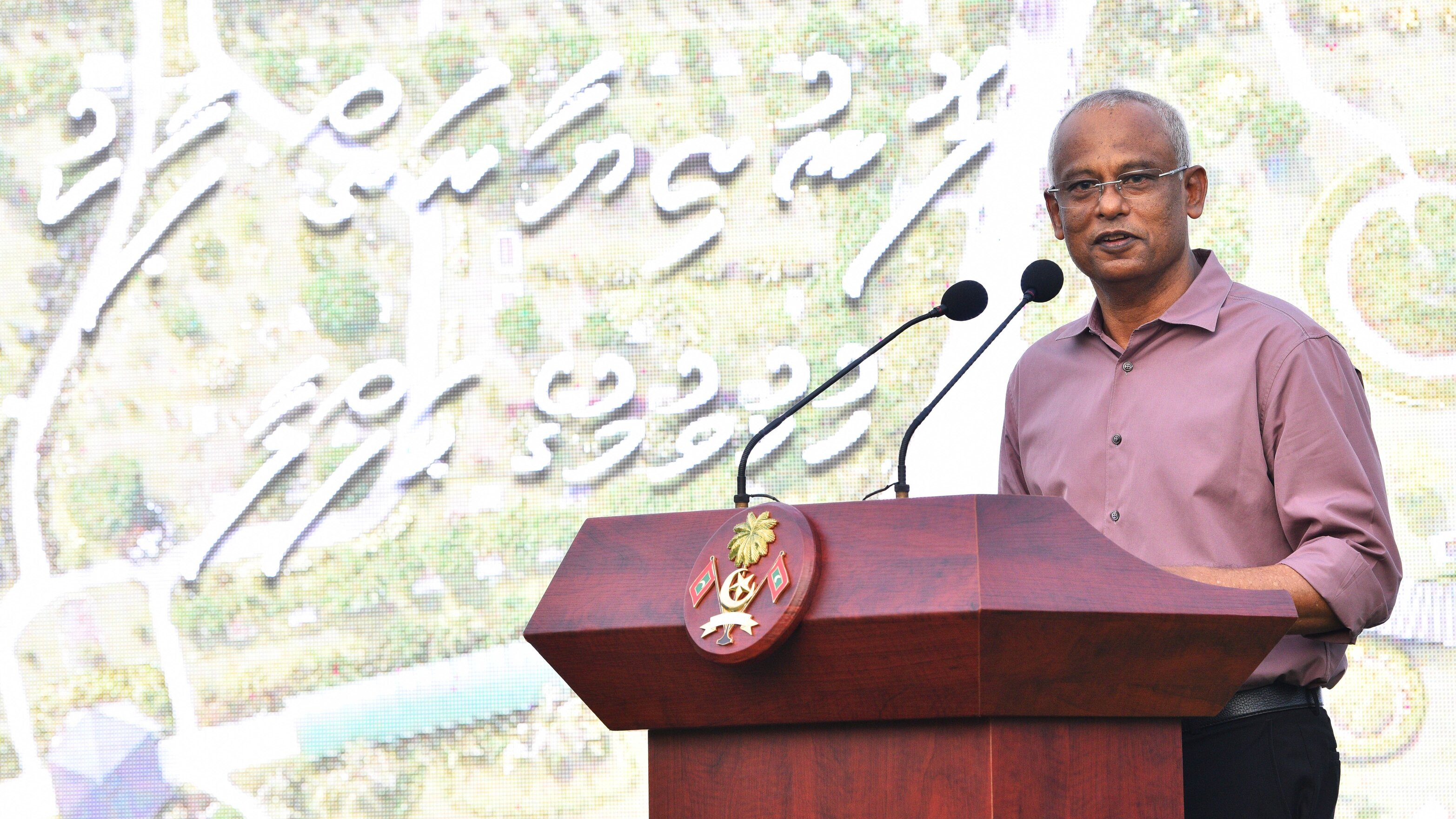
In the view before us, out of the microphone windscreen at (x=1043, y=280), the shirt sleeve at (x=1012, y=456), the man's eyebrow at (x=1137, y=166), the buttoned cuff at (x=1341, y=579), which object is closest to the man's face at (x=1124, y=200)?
the man's eyebrow at (x=1137, y=166)

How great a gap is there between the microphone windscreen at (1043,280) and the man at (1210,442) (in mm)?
117

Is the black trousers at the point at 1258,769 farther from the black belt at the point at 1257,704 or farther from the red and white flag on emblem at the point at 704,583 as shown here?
the red and white flag on emblem at the point at 704,583

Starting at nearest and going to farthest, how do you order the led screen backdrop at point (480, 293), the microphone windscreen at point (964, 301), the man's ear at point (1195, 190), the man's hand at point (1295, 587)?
the man's hand at point (1295, 587) < the microphone windscreen at point (964, 301) < the man's ear at point (1195, 190) < the led screen backdrop at point (480, 293)

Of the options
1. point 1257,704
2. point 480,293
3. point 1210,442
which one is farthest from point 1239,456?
point 480,293

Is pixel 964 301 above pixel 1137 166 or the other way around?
the other way around

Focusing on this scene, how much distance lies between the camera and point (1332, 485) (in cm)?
134

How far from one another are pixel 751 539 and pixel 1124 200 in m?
0.66

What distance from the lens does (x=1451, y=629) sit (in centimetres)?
314

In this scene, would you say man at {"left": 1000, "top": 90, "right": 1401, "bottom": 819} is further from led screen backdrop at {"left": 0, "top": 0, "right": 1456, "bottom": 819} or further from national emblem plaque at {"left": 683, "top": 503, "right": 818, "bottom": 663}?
led screen backdrop at {"left": 0, "top": 0, "right": 1456, "bottom": 819}

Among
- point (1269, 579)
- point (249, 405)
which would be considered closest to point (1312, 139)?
point (1269, 579)

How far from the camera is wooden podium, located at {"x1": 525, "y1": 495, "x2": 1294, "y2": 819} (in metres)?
1.02

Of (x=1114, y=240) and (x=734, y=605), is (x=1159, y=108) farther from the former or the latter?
(x=734, y=605)

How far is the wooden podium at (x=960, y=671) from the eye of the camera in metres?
1.02

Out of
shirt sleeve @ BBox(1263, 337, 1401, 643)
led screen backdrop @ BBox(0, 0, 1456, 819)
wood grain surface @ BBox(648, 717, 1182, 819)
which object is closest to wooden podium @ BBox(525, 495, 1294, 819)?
wood grain surface @ BBox(648, 717, 1182, 819)
